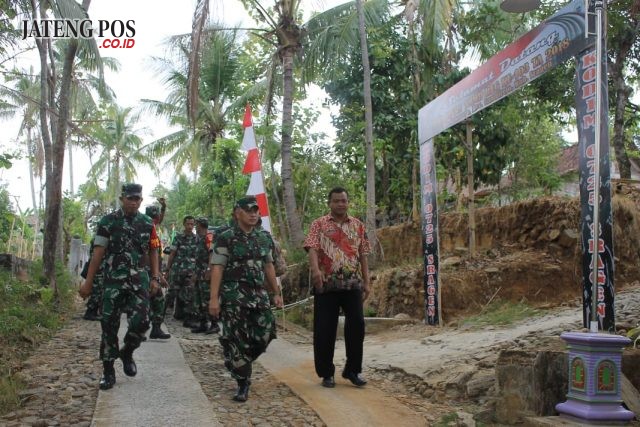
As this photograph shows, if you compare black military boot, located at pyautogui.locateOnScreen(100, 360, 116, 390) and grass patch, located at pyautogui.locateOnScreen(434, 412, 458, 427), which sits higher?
black military boot, located at pyautogui.locateOnScreen(100, 360, 116, 390)

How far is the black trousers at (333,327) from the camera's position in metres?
5.17

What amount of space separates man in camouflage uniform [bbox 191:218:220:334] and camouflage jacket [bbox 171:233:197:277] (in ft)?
0.89

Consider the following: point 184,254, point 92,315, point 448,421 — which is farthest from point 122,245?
point 92,315

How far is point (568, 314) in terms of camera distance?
283 inches

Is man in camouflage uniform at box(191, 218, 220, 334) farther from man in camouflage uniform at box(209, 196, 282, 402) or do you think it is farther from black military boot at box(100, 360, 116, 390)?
man in camouflage uniform at box(209, 196, 282, 402)

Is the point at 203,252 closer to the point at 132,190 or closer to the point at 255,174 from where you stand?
the point at 255,174

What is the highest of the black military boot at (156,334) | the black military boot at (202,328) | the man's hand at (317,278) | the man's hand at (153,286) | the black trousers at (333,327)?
the man's hand at (317,278)

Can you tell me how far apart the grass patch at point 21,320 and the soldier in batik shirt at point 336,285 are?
2.39 metres

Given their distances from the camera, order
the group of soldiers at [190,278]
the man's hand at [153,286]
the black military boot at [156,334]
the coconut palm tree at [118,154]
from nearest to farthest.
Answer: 1. the man's hand at [153,286]
2. the black military boot at [156,334]
3. the group of soldiers at [190,278]
4. the coconut palm tree at [118,154]

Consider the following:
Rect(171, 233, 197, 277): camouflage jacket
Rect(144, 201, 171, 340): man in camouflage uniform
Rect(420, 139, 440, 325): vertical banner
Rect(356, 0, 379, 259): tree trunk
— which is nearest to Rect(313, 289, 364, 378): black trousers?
Rect(144, 201, 171, 340): man in camouflage uniform

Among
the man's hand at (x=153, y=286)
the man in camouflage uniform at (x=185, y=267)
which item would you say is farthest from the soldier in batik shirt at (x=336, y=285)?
the man in camouflage uniform at (x=185, y=267)

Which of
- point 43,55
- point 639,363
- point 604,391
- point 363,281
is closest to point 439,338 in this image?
point 363,281

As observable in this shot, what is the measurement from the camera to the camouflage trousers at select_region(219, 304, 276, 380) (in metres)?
4.73

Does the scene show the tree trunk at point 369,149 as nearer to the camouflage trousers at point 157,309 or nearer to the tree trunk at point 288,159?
the tree trunk at point 288,159
